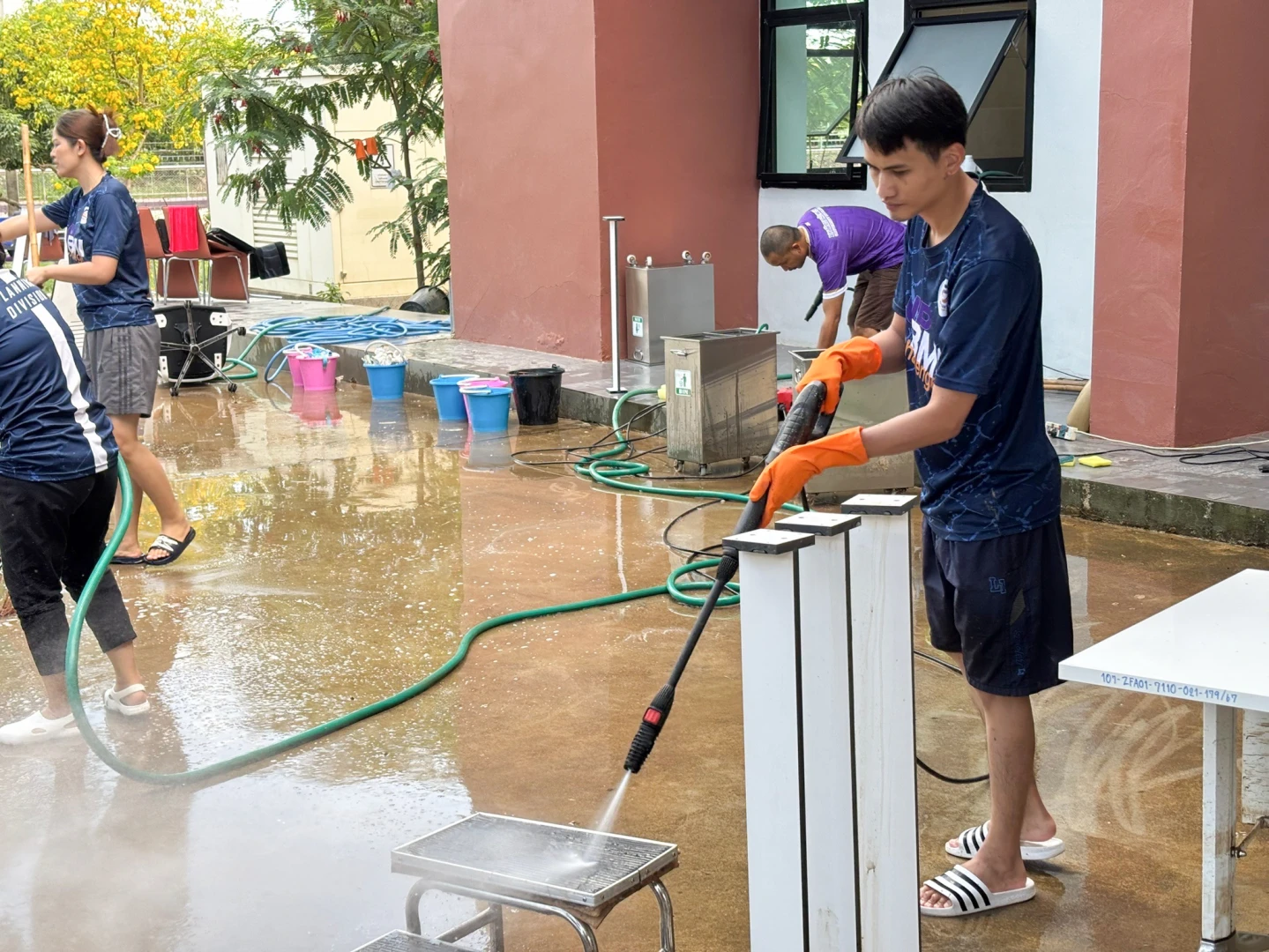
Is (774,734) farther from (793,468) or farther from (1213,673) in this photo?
(1213,673)

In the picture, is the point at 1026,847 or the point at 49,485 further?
the point at 49,485

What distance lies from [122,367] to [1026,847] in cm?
454

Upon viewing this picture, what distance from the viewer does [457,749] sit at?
450 centimetres

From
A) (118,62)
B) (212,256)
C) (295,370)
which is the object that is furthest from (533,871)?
(118,62)

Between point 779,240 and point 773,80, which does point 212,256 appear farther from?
point 779,240

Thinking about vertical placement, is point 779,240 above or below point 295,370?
above

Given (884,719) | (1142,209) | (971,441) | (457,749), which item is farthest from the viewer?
(1142,209)

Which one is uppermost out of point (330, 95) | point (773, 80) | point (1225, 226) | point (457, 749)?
point (330, 95)

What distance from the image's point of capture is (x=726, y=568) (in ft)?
9.12

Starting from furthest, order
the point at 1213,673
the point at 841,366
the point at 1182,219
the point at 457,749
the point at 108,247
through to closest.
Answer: the point at 1182,219 < the point at 108,247 < the point at 457,749 < the point at 841,366 < the point at 1213,673

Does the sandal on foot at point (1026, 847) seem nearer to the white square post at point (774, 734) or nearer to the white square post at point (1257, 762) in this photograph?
the white square post at point (1257, 762)

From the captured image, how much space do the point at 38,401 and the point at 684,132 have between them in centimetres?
786

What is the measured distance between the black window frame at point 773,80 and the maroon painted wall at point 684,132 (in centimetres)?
8

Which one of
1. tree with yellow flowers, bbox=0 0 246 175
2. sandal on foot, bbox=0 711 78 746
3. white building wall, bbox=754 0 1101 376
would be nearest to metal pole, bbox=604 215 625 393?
white building wall, bbox=754 0 1101 376
